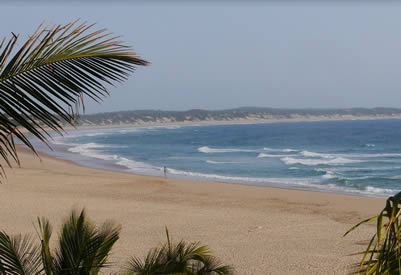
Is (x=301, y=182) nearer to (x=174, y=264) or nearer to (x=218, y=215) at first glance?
(x=218, y=215)

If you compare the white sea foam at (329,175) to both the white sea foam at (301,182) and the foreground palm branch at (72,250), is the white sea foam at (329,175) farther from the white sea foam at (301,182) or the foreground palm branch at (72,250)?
the foreground palm branch at (72,250)

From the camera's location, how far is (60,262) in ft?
13.3

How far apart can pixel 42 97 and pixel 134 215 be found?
14.5 meters

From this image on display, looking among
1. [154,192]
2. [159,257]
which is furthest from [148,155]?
[159,257]

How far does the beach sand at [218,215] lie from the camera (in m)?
12.0

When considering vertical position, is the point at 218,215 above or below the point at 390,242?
below

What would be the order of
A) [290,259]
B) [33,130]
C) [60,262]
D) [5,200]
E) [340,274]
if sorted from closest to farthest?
[33,130] < [60,262] < [340,274] < [290,259] < [5,200]

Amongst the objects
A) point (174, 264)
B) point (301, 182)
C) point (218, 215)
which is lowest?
point (301, 182)

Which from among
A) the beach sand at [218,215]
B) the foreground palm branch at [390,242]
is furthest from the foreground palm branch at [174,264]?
the beach sand at [218,215]

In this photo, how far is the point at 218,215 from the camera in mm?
17031

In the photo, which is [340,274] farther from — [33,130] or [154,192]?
[154,192]

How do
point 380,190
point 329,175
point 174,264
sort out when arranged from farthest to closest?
point 329,175 < point 380,190 < point 174,264

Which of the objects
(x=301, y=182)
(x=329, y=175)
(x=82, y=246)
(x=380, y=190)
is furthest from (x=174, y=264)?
(x=329, y=175)

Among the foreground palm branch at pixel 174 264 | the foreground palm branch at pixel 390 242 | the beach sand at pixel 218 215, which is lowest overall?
the beach sand at pixel 218 215
